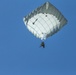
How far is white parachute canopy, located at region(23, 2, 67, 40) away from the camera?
264 ft

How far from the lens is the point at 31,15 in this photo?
8125 centimetres

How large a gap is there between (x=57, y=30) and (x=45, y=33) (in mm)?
2162

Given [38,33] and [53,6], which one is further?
[38,33]

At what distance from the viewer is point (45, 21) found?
8388 cm

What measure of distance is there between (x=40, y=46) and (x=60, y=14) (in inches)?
Answer: 283

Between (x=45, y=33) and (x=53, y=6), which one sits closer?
(x=53, y=6)

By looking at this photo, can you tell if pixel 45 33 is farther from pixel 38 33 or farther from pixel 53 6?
pixel 53 6

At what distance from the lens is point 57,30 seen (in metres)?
84.7

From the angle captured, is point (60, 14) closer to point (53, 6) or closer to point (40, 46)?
point (53, 6)

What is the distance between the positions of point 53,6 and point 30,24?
6.21 m

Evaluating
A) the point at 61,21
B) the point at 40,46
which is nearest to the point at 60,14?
the point at 61,21

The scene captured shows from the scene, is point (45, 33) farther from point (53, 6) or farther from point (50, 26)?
point (53, 6)

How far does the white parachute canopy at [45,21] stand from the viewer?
264 feet

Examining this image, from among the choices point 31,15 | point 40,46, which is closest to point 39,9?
point 31,15
